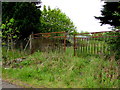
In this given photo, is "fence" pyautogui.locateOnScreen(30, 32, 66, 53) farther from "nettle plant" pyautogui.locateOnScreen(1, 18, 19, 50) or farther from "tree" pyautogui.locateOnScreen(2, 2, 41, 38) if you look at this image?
"tree" pyautogui.locateOnScreen(2, 2, 41, 38)

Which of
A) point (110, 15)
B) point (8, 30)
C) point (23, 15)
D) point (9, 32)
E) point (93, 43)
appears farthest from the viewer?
point (23, 15)

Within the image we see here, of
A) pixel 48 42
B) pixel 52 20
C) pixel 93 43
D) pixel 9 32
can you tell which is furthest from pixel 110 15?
pixel 52 20

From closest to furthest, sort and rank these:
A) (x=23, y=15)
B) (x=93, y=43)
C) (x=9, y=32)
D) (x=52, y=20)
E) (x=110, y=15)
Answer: (x=93, y=43)
(x=110, y=15)
(x=9, y=32)
(x=23, y=15)
(x=52, y=20)

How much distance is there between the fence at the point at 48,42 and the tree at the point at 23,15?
1795 millimetres

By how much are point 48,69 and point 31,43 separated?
5029 millimetres

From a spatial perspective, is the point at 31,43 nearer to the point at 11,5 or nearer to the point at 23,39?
the point at 23,39

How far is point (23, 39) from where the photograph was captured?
11.9 m

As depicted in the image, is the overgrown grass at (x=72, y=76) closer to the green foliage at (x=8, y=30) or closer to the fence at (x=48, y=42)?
the fence at (x=48, y=42)

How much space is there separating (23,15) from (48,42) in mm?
4393

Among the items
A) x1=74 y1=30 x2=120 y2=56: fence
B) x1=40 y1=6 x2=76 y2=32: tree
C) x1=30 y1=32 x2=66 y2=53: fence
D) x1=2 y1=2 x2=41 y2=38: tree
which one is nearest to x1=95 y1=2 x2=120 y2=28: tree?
x1=74 y1=30 x2=120 y2=56: fence

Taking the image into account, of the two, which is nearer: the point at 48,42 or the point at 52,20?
the point at 48,42

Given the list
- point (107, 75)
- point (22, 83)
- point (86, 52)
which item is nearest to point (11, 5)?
point (86, 52)

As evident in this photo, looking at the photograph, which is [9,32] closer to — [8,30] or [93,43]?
[8,30]

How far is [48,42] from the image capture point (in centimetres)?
884
